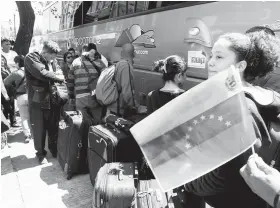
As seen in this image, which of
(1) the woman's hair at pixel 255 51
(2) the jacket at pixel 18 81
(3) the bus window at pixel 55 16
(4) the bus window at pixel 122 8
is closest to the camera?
(1) the woman's hair at pixel 255 51

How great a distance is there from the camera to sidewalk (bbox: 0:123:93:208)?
10.0 ft

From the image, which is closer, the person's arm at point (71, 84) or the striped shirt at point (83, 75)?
the striped shirt at point (83, 75)

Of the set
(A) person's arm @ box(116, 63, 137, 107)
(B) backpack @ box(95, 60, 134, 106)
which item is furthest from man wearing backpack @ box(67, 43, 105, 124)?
(A) person's arm @ box(116, 63, 137, 107)

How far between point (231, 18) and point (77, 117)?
80.6 inches

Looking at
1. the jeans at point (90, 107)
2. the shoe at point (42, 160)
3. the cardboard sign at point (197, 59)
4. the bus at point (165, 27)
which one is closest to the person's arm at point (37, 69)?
the jeans at point (90, 107)

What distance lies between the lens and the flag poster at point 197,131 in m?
1.16

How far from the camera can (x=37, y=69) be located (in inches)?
146

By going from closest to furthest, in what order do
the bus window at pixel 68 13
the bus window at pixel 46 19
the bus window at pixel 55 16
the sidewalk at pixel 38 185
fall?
the sidewalk at pixel 38 185 < the bus window at pixel 68 13 < the bus window at pixel 55 16 < the bus window at pixel 46 19

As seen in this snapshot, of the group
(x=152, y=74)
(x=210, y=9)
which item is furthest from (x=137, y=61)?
(x=210, y=9)

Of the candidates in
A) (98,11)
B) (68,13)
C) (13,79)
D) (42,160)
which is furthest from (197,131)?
(68,13)

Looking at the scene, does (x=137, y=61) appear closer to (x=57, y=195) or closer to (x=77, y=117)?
(x=77, y=117)

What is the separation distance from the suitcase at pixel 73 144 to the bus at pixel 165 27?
1.12m

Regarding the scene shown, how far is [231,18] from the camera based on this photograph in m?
2.73

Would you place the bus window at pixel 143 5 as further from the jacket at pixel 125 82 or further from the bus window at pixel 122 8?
the jacket at pixel 125 82
